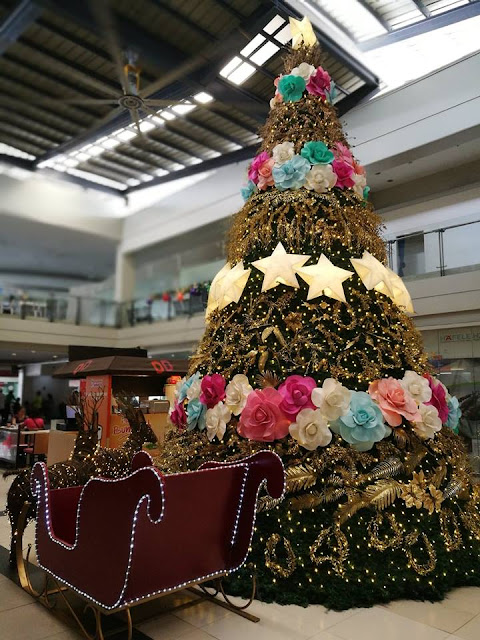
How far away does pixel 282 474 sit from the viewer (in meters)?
2.48

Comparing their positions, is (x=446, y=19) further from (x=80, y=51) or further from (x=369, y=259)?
(x=369, y=259)

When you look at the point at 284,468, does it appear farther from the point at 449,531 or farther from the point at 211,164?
the point at 211,164

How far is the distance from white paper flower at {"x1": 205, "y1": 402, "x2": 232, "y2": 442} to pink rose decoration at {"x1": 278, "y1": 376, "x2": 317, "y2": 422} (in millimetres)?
379

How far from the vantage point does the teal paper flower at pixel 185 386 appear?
11.4 feet

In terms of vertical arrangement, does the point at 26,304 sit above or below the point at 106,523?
above

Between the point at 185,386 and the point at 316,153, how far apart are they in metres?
1.85

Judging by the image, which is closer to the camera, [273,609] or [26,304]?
[273,609]

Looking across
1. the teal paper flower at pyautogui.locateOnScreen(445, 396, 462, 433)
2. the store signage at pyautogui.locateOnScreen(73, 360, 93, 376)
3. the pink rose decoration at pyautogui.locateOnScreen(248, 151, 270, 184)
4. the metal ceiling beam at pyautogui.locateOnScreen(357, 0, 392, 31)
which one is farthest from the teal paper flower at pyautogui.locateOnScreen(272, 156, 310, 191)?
the metal ceiling beam at pyautogui.locateOnScreen(357, 0, 392, 31)

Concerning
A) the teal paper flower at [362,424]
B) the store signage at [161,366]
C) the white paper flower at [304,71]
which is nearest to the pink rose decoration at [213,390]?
the teal paper flower at [362,424]

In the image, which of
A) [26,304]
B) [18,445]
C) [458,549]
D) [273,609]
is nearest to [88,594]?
[273,609]

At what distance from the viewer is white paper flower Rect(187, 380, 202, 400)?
10.8ft

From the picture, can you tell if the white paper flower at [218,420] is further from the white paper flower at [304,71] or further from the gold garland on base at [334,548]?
the white paper flower at [304,71]

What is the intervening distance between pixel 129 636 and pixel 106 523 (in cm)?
52

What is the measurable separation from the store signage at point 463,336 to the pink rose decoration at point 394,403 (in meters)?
5.94
